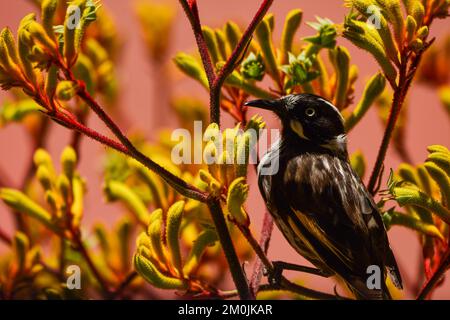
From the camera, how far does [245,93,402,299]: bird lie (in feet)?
2.29

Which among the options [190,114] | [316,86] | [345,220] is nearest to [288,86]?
[316,86]

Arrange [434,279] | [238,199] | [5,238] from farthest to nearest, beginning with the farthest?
[5,238], [434,279], [238,199]

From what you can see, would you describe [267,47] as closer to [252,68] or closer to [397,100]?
[252,68]

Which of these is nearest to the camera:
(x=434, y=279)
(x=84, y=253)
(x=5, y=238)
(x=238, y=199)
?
(x=238, y=199)

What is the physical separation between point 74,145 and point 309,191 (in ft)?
1.27

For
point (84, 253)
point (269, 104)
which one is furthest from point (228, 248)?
point (84, 253)

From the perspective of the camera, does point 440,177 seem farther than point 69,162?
No

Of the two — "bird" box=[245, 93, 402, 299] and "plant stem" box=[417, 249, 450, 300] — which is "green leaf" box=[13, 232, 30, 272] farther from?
"plant stem" box=[417, 249, 450, 300]

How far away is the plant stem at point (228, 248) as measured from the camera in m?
0.63

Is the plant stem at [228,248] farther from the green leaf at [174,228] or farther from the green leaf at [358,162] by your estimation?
the green leaf at [358,162]

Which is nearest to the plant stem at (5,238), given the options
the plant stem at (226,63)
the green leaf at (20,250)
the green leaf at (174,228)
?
the green leaf at (20,250)

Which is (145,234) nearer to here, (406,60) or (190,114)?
(406,60)

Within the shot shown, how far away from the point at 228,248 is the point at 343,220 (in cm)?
12

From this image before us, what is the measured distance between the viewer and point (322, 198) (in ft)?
2.39
